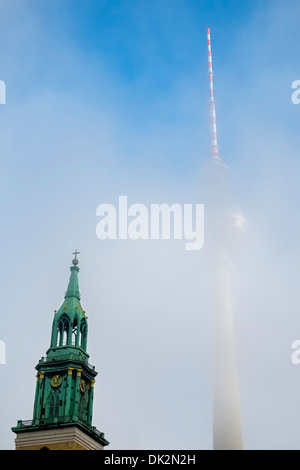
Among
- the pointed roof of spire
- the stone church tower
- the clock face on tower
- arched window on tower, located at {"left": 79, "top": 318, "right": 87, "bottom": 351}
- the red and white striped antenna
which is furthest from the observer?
the red and white striped antenna

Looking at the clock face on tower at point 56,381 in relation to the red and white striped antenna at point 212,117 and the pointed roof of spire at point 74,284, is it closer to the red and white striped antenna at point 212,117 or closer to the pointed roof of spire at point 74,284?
the pointed roof of spire at point 74,284

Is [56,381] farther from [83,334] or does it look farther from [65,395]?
[83,334]

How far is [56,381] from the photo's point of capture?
115312mm

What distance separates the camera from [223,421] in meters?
187

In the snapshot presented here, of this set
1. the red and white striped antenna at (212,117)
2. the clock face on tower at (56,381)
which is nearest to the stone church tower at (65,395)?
the clock face on tower at (56,381)

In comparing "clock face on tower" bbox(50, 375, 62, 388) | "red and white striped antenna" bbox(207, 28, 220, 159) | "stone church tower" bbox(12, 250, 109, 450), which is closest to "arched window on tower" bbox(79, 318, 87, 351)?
"stone church tower" bbox(12, 250, 109, 450)

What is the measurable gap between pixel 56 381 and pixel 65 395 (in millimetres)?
3280

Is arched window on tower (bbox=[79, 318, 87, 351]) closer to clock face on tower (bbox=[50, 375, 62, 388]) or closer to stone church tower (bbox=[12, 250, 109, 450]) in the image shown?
stone church tower (bbox=[12, 250, 109, 450])

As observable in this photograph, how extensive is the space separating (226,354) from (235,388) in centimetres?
924

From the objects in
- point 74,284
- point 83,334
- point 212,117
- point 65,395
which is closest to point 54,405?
point 65,395

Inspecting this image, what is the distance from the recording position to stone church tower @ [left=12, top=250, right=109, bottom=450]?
357 feet

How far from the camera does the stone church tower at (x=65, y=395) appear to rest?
109 metres

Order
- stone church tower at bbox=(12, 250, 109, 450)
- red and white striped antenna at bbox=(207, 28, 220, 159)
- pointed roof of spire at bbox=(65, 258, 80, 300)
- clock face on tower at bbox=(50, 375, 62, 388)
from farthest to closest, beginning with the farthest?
red and white striped antenna at bbox=(207, 28, 220, 159) < pointed roof of spire at bbox=(65, 258, 80, 300) < clock face on tower at bbox=(50, 375, 62, 388) < stone church tower at bbox=(12, 250, 109, 450)
